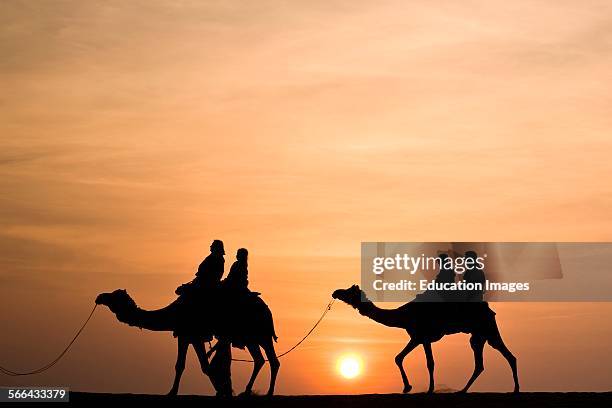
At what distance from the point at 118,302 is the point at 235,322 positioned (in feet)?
8.98

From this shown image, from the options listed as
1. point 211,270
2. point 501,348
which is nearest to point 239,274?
point 211,270

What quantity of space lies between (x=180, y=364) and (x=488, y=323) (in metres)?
8.02

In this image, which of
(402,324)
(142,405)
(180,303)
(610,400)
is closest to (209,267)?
(180,303)

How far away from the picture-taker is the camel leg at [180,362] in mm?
28641

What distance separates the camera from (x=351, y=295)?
32812mm

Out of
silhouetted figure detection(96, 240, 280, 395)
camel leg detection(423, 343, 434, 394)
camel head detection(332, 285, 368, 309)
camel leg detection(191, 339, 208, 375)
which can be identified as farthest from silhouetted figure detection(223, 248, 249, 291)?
camel leg detection(423, 343, 434, 394)

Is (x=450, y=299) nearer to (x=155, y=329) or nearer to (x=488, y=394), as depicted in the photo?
(x=488, y=394)

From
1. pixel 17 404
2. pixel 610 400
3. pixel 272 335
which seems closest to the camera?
pixel 17 404

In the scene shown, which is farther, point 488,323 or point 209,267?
point 488,323

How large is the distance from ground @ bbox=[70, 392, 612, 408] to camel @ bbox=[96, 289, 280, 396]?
0.93 metres

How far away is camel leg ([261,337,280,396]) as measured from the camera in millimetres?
30609

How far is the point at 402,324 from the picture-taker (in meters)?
32.7

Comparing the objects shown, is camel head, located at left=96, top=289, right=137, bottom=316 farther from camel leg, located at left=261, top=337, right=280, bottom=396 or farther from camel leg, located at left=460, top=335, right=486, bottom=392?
camel leg, located at left=460, top=335, right=486, bottom=392

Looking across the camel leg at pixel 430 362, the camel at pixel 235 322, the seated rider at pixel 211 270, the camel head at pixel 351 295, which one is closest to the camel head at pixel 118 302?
the camel at pixel 235 322
